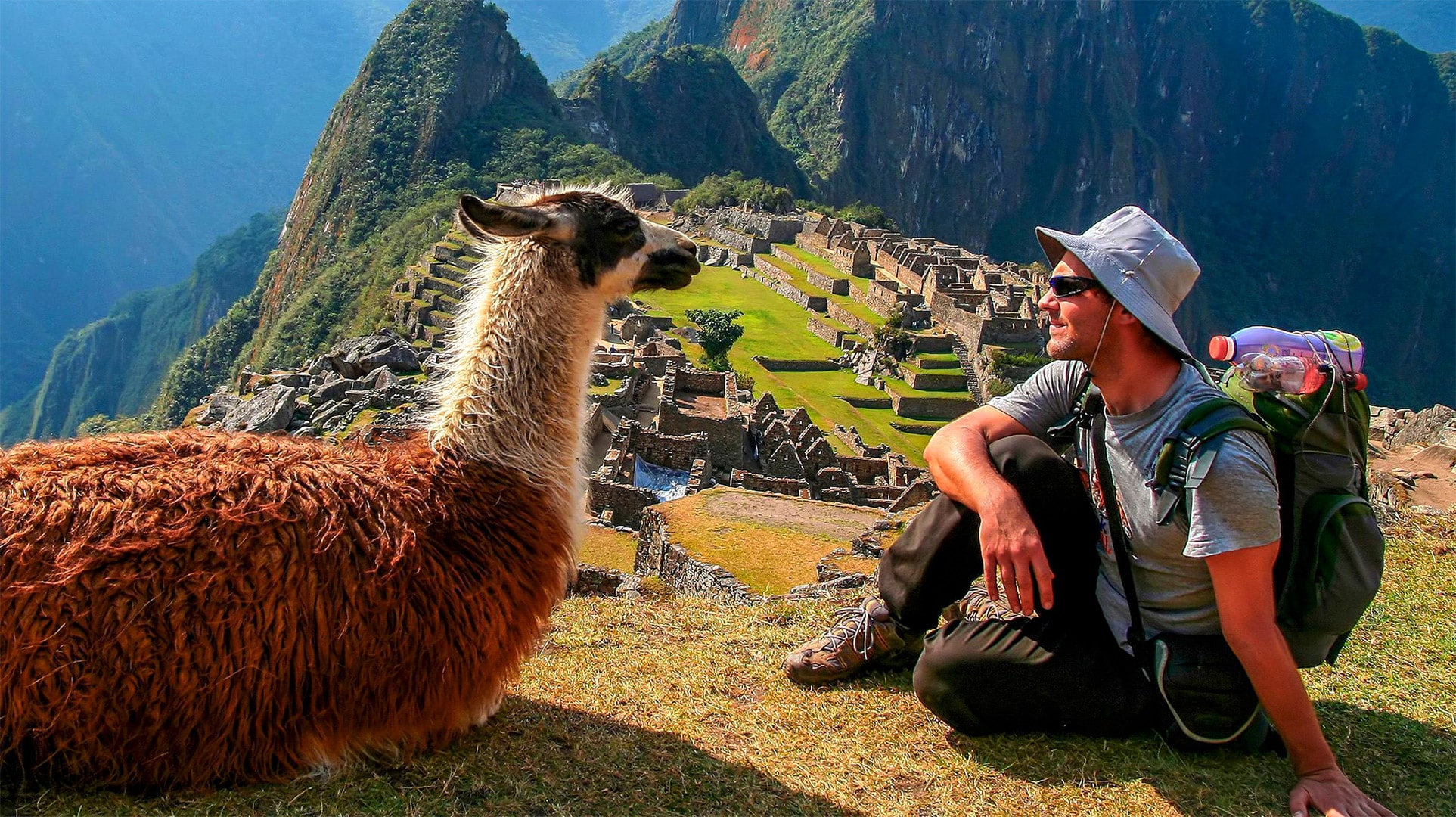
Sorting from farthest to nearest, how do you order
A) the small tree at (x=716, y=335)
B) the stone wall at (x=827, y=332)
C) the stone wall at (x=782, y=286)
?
the stone wall at (x=782, y=286) → the stone wall at (x=827, y=332) → the small tree at (x=716, y=335)

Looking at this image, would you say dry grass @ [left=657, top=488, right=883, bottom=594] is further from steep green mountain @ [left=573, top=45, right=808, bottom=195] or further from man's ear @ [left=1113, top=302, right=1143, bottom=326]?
steep green mountain @ [left=573, top=45, right=808, bottom=195]

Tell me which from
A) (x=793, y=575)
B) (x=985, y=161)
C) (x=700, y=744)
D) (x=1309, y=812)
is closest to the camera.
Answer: (x=1309, y=812)

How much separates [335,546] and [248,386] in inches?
1128

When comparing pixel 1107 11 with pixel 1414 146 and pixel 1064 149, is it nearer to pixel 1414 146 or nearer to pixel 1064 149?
pixel 1064 149

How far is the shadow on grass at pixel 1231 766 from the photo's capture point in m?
2.73

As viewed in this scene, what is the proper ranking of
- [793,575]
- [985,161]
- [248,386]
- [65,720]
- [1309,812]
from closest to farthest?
[65,720] < [1309,812] < [793,575] < [248,386] < [985,161]

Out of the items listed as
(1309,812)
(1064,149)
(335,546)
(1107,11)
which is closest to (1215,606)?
(1309,812)

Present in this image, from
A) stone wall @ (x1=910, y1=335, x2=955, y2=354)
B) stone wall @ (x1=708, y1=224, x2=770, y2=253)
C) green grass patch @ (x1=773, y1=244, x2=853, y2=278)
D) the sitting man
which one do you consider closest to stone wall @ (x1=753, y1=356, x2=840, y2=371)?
stone wall @ (x1=910, y1=335, x2=955, y2=354)

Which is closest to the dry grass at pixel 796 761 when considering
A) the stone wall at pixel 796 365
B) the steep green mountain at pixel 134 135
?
the stone wall at pixel 796 365

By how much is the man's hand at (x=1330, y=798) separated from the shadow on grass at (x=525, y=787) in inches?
45.0

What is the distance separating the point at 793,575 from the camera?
9.14 m

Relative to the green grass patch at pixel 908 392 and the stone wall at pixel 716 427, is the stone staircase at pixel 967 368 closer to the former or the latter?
the green grass patch at pixel 908 392

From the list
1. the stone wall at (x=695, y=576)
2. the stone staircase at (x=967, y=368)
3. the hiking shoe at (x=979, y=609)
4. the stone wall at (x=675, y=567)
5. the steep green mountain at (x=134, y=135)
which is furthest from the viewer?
the steep green mountain at (x=134, y=135)

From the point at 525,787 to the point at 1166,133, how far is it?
189149 mm
